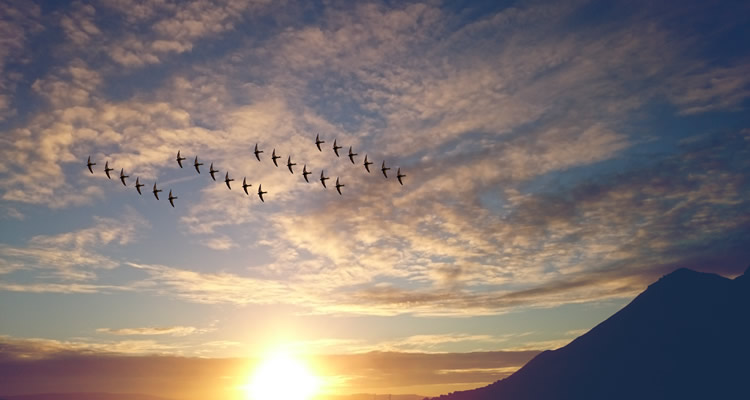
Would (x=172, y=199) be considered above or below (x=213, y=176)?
below

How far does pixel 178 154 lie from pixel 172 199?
53.3 ft

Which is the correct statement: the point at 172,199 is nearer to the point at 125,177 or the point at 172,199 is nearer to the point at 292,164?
the point at 125,177

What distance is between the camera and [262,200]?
14025cm

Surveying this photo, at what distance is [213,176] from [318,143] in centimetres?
3150

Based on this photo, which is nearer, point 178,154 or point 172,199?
point 172,199

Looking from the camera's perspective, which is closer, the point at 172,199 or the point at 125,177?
the point at 172,199

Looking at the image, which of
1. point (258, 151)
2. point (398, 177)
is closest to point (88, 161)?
point (258, 151)

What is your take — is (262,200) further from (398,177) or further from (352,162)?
(398,177)

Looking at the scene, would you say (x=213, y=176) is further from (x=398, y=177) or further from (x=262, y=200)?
(x=398, y=177)

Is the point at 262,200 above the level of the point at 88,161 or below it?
below

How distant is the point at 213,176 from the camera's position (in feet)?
479

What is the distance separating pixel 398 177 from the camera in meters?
148

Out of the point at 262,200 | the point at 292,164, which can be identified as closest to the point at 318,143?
the point at 292,164

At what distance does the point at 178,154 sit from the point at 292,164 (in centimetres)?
3242
